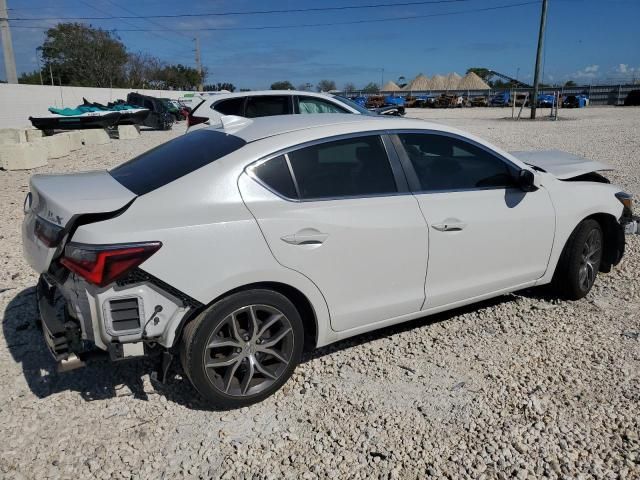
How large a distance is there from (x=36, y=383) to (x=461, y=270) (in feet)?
9.73

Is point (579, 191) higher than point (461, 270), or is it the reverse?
point (579, 191)

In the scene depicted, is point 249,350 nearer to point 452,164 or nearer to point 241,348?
point 241,348

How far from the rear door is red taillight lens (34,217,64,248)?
39.0 inches

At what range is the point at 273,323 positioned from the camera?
119 inches

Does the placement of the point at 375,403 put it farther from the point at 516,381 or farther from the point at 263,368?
the point at 516,381

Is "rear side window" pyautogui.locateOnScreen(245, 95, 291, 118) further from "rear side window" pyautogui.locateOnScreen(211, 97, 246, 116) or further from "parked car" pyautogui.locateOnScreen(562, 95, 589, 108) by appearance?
"parked car" pyautogui.locateOnScreen(562, 95, 589, 108)

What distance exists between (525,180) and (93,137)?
17.2 metres

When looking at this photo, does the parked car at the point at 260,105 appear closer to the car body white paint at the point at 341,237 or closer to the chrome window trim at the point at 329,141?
the car body white paint at the point at 341,237

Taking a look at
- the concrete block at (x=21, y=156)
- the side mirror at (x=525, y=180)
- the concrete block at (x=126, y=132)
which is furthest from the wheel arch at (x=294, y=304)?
the concrete block at (x=126, y=132)

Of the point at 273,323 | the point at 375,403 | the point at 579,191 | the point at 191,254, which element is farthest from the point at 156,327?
the point at 579,191

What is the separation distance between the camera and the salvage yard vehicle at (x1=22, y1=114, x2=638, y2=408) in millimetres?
2680

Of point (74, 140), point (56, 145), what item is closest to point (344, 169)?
point (56, 145)

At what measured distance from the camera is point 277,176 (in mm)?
3074

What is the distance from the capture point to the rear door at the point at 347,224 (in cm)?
298
